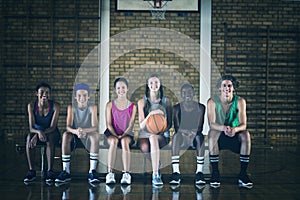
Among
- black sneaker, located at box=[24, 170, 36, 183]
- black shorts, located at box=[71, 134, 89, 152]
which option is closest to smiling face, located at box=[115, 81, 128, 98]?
black shorts, located at box=[71, 134, 89, 152]

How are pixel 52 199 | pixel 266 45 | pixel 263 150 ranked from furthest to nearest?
pixel 266 45 → pixel 263 150 → pixel 52 199

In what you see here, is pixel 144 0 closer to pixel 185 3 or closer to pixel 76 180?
pixel 185 3

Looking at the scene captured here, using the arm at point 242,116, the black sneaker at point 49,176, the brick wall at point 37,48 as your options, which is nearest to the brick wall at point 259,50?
the brick wall at point 37,48

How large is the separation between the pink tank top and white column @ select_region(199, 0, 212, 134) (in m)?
3.40

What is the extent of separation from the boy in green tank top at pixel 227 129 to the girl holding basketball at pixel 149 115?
0.43 metres

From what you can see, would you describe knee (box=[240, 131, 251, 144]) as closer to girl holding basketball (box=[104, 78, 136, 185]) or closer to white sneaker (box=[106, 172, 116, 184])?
girl holding basketball (box=[104, 78, 136, 185])

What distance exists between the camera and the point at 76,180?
166 inches

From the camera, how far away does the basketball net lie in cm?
711

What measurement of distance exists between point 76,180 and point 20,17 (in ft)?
13.4

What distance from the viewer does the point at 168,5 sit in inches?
288

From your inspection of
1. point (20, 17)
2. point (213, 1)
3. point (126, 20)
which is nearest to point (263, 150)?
point (213, 1)

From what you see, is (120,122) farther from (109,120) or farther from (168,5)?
(168,5)

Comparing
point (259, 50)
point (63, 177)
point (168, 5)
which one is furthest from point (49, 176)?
point (259, 50)

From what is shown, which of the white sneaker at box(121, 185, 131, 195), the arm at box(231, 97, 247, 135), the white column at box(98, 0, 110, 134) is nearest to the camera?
the white sneaker at box(121, 185, 131, 195)
